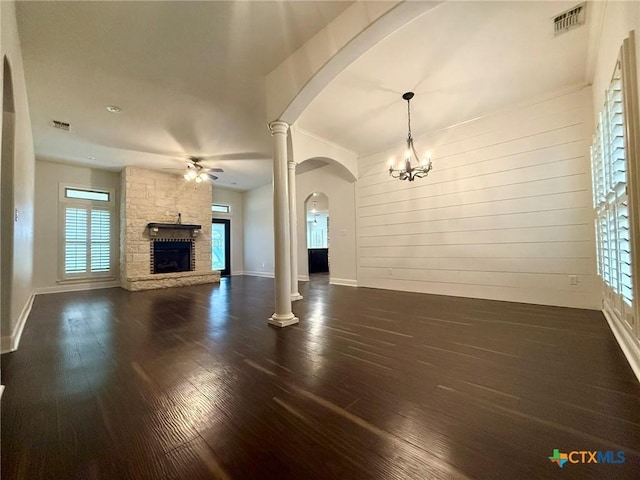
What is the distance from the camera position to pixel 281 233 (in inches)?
117

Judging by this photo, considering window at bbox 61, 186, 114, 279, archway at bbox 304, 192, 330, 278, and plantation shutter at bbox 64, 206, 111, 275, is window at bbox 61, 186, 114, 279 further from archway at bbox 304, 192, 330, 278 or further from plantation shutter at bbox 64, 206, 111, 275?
archway at bbox 304, 192, 330, 278

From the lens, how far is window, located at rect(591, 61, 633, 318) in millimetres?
1812

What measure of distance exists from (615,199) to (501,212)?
6.50ft

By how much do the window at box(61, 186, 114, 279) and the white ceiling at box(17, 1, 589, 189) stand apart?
173 centimetres

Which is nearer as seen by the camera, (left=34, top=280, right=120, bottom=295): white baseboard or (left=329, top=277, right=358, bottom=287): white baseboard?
(left=34, top=280, right=120, bottom=295): white baseboard

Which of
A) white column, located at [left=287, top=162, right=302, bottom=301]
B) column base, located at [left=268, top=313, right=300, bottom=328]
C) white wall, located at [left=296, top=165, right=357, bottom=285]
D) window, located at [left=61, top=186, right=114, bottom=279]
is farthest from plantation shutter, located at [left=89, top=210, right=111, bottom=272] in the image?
column base, located at [left=268, top=313, right=300, bottom=328]

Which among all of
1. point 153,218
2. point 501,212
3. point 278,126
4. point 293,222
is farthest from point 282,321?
point 153,218

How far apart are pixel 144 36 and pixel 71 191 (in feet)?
18.4

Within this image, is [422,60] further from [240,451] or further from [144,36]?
[240,451]

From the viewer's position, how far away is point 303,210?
22.9ft

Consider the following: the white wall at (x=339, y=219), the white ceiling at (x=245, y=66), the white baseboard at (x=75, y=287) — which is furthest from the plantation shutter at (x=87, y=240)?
the white wall at (x=339, y=219)

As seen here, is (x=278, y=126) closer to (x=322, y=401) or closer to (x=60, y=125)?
(x=322, y=401)

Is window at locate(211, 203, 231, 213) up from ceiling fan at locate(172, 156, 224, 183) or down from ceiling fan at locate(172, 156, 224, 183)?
down

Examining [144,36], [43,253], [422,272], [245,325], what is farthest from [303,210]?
[43,253]
